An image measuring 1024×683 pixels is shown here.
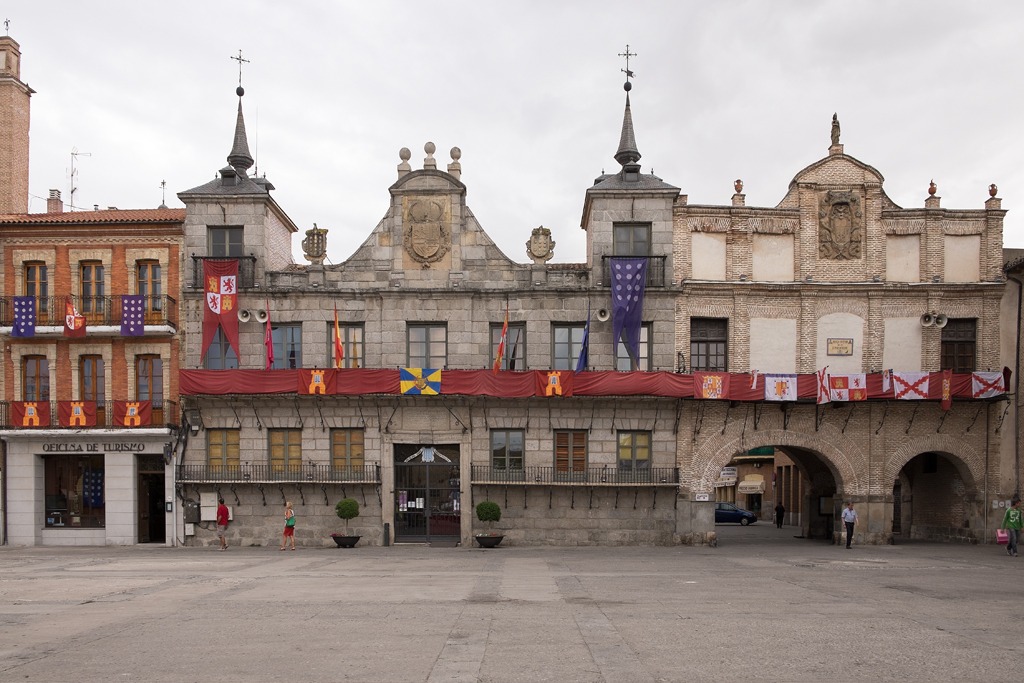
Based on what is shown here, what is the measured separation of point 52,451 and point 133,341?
492 centimetres

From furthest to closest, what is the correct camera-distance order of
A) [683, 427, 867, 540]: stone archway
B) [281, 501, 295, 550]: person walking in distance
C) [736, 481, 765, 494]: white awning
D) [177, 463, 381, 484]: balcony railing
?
[736, 481, 765, 494]: white awning → [683, 427, 867, 540]: stone archway → [177, 463, 381, 484]: balcony railing → [281, 501, 295, 550]: person walking in distance

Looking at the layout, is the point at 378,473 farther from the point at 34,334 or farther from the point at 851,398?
the point at 851,398

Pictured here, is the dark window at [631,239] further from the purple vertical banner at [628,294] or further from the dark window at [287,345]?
the dark window at [287,345]

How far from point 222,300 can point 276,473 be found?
643 centimetres

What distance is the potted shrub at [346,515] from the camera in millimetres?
32688

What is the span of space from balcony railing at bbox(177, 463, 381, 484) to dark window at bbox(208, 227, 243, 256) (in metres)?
7.76

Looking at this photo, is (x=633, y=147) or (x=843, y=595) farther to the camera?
(x=633, y=147)

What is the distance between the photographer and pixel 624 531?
33438 mm

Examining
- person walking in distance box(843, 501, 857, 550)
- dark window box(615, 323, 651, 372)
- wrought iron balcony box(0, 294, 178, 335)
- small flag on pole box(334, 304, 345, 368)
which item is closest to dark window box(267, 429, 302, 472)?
small flag on pole box(334, 304, 345, 368)

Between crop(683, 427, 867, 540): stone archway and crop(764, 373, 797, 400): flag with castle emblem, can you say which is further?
crop(683, 427, 867, 540): stone archway

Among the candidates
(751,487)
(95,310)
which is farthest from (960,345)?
(95,310)

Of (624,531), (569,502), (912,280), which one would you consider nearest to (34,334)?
(569,502)

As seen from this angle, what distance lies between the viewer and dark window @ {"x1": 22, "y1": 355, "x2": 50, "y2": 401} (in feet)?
115

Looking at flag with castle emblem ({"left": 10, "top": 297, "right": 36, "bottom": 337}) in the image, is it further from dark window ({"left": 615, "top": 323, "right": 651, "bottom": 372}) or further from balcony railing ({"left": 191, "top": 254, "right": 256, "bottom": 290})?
dark window ({"left": 615, "top": 323, "right": 651, "bottom": 372})
